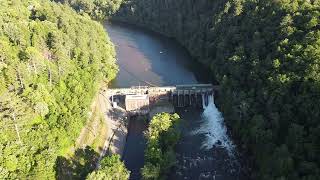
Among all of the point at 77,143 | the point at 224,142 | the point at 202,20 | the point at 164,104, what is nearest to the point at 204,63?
the point at 202,20

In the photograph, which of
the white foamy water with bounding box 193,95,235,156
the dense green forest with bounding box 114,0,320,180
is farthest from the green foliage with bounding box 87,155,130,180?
the dense green forest with bounding box 114,0,320,180

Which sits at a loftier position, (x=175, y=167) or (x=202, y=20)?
(x=202, y=20)

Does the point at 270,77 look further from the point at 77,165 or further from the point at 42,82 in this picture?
the point at 42,82

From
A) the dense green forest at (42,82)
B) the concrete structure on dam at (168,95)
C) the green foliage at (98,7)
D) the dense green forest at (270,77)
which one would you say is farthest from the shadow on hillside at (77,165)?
the green foliage at (98,7)

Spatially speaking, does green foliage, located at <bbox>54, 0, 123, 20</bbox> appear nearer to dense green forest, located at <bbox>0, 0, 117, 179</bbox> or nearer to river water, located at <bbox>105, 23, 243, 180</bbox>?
river water, located at <bbox>105, 23, 243, 180</bbox>

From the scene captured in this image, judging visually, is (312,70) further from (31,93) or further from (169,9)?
(169,9)

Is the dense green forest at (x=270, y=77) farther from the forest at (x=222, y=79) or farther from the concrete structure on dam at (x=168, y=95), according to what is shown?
the concrete structure on dam at (x=168, y=95)
